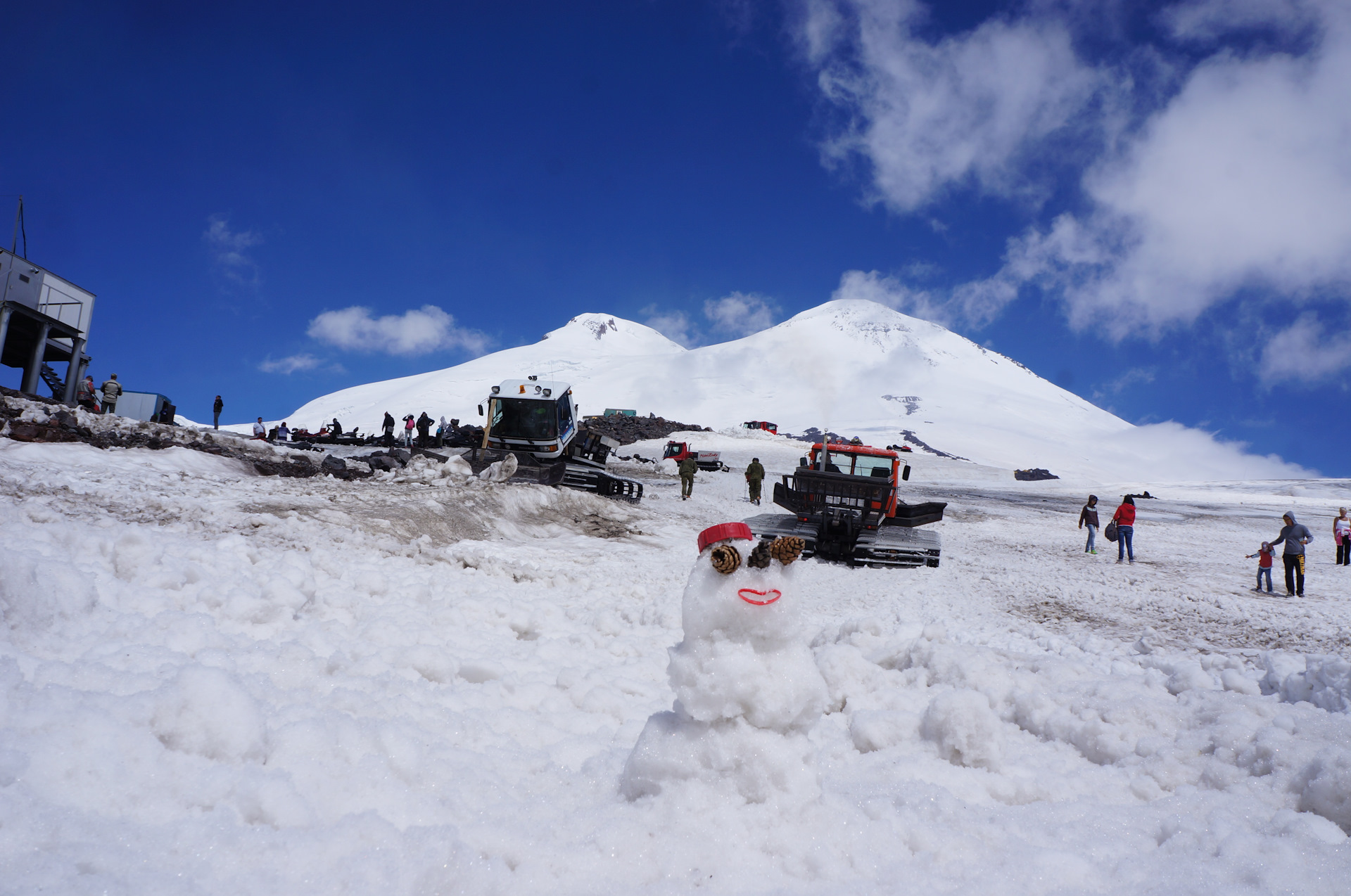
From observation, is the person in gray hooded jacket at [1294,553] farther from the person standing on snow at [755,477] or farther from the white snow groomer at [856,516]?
the person standing on snow at [755,477]

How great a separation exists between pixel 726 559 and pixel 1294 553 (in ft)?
39.8

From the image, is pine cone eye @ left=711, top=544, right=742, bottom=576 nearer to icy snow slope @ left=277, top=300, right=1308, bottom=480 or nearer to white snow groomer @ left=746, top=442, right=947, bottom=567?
white snow groomer @ left=746, top=442, right=947, bottom=567

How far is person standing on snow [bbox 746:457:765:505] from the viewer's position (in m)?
21.6

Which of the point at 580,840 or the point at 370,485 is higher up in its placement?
the point at 370,485

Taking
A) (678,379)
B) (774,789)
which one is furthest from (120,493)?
(678,379)

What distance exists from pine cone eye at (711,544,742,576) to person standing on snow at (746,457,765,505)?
752 inches

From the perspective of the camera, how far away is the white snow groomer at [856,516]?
11203mm

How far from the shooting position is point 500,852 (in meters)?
2.15

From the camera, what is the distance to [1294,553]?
10133 millimetres

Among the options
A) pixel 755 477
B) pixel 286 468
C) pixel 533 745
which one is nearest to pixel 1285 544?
pixel 533 745

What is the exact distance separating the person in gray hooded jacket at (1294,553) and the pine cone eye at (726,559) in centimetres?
1179

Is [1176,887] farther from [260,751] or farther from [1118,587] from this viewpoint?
[1118,587]

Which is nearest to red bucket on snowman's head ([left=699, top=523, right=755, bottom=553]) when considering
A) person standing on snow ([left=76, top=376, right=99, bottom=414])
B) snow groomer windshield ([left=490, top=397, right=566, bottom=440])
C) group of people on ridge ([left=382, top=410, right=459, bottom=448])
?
snow groomer windshield ([left=490, top=397, right=566, bottom=440])

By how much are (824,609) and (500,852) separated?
589cm
